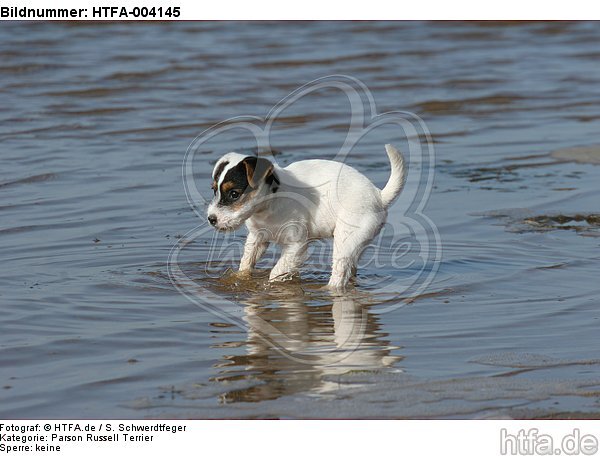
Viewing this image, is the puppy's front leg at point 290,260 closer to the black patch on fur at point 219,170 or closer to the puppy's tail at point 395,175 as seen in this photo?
the puppy's tail at point 395,175

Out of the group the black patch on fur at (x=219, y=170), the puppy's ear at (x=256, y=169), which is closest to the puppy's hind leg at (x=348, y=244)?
the puppy's ear at (x=256, y=169)

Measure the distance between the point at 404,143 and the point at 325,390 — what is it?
820 cm

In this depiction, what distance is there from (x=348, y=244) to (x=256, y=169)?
921mm

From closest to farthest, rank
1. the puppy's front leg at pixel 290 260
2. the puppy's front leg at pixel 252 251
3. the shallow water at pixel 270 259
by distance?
the shallow water at pixel 270 259
the puppy's front leg at pixel 290 260
the puppy's front leg at pixel 252 251

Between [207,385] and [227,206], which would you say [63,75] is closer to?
[227,206]

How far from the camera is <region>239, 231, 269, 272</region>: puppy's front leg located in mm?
8305

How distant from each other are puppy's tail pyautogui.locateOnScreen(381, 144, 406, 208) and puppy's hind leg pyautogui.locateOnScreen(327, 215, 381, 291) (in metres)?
0.21

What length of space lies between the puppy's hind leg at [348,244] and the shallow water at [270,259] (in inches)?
7.4

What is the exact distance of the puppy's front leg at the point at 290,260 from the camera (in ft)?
26.3

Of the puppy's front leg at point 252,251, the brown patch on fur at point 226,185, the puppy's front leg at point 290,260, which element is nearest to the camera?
the brown patch on fur at point 226,185

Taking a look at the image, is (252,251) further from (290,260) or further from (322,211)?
(322,211)

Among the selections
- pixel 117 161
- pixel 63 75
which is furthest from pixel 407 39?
pixel 117 161

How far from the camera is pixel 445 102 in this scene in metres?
16.5

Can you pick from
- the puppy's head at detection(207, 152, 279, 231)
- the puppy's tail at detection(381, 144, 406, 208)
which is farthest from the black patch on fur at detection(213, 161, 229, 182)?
the puppy's tail at detection(381, 144, 406, 208)
